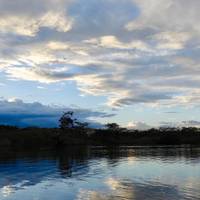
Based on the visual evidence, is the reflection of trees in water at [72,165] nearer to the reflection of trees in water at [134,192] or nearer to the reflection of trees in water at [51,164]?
the reflection of trees in water at [51,164]

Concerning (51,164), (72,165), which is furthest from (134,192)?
(51,164)

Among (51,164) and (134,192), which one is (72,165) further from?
(134,192)

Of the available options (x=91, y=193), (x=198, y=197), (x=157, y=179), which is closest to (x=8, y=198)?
(x=91, y=193)

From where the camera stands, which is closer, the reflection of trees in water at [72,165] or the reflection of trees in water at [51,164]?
the reflection of trees in water at [51,164]

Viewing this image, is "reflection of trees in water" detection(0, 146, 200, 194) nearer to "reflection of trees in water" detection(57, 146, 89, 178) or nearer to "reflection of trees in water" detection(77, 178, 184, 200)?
"reflection of trees in water" detection(57, 146, 89, 178)

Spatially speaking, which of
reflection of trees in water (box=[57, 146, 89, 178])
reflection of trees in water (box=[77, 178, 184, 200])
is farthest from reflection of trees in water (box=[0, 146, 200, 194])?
reflection of trees in water (box=[77, 178, 184, 200])

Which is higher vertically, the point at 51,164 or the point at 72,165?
the point at 51,164

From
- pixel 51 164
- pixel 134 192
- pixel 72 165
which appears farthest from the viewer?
pixel 51 164

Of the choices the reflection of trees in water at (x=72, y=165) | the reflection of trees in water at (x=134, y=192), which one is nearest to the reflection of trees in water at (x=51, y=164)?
the reflection of trees in water at (x=72, y=165)

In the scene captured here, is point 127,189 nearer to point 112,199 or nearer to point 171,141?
point 112,199

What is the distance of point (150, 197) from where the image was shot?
27.2 meters

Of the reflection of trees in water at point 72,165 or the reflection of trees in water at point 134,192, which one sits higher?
the reflection of trees in water at point 72,165

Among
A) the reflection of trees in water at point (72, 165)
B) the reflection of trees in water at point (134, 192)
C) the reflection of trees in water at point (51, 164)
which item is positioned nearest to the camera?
the reflection of trees in water at point (134, 192)

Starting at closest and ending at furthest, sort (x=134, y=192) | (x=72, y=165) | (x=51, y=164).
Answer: (x=134, y=192), (x=72, y=165), (x=51, y=164)
